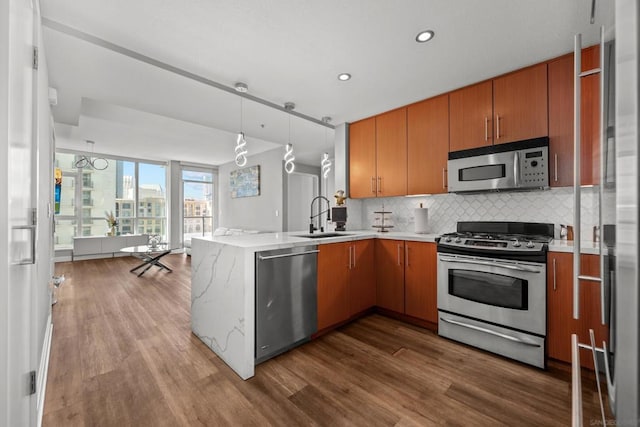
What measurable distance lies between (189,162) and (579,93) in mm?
8301

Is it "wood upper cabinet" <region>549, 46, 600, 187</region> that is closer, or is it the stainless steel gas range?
the stainless steel gas range

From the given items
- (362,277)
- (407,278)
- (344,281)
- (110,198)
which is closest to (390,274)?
(407,278)

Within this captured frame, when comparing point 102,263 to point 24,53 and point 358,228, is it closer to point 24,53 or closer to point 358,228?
point 358,228

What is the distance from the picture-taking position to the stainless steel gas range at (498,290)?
2031 millimetres

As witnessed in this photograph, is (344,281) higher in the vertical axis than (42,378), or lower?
higher

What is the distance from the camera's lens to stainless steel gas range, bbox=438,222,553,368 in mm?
2031

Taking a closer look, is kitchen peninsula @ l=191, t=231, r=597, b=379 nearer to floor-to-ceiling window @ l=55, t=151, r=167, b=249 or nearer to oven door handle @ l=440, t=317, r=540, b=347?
oven door handle @ l=440, t=317, r=540, b=347

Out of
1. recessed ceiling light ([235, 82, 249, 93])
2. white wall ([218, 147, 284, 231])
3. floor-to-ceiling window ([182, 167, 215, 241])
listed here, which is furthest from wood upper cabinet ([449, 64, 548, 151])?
floor-to-ceiling window ([182, 167, 215, 241])

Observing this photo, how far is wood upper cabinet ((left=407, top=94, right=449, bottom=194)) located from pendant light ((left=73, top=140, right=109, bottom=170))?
21.6 ft

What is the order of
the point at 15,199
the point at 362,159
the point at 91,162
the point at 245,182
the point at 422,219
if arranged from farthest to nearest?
1. the point at 245,182
2. the point at 91,162
3. the point at 362,159
4. the point at 422,219
5. the point at 15,199

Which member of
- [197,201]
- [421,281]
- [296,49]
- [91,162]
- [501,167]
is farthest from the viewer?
[197,201]

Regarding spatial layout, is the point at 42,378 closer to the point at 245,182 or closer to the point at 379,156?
the point at 379,156

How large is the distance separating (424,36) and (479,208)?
1773 millimetres

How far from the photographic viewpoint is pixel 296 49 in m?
2.14
